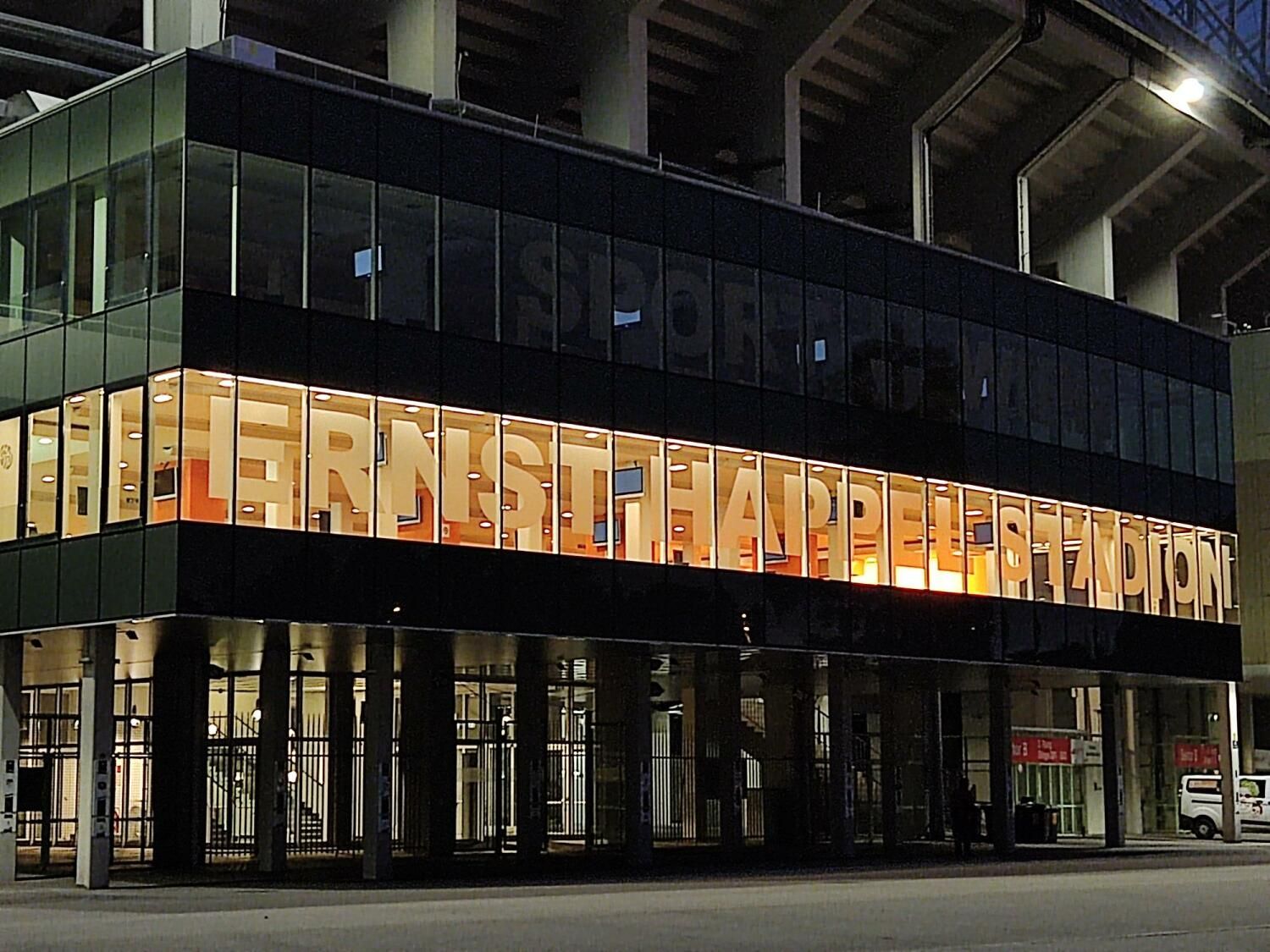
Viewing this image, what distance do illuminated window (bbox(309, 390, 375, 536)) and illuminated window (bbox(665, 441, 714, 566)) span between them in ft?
21.8

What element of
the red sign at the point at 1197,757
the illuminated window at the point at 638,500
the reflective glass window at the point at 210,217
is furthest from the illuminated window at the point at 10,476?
the red sign at the point at 1197,757

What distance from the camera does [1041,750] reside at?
58.5 metres

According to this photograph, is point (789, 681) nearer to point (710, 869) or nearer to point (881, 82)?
point (710, 869)

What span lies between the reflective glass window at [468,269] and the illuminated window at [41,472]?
6.51 m

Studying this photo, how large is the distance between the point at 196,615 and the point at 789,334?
1423cm

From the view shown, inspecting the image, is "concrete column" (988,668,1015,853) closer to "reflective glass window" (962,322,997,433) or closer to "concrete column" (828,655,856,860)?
"concrete column" (828,655,856,860)

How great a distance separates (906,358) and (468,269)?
11678 millimetres

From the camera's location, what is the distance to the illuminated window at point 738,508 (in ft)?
126

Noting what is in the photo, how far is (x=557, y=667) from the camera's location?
4409 cm

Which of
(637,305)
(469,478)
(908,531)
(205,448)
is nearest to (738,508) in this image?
(637,305)

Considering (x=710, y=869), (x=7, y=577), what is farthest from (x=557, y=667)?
(x=7, y=577)

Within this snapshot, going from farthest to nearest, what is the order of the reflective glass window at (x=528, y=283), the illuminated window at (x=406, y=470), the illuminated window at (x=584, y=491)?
1. the illuminated window at (x=584, y=491)
2. the reflective glass window at (x=528, y=283)
3. the illuminated window at (x=406, y=470)

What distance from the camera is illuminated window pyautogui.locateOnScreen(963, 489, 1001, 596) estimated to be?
143ft

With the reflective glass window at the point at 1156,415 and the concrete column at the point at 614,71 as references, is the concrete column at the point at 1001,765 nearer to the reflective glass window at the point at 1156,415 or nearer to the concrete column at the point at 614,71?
the reflective glass window at the point at 1156,415
